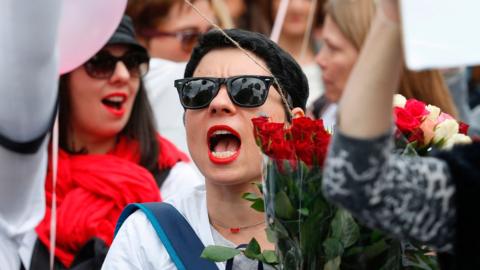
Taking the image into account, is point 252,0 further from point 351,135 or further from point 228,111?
point 351,135

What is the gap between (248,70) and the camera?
325cm

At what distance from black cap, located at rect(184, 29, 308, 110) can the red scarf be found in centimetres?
117

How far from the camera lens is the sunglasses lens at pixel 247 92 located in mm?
3158

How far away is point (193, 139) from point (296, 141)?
617 mm

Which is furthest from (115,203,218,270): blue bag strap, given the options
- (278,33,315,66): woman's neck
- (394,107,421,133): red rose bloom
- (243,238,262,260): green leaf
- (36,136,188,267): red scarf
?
(278,33,315,66): woman's neck

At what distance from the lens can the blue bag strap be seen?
3.00 m

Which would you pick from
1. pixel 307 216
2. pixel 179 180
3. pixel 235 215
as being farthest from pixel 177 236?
pixel 179 180

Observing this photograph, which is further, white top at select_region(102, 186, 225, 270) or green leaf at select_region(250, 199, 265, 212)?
white top at select_region(102, 186, 225, 270)

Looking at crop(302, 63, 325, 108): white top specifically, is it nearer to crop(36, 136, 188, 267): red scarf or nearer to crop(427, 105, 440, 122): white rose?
crop(36, 136, 188, 267): red scarf

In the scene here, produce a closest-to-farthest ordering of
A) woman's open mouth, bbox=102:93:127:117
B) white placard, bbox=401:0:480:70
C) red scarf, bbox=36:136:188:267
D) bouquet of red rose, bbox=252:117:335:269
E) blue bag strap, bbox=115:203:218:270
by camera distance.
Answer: white placard, bbox=401:0:480:70 < bouquet of red rose, bbox=252:117:335:269 < blue bag strap, bbox=115:203:218:270 < red scarf, bbox=36:136:188:267 < woman's open mouth, bbox=102:93:127:117

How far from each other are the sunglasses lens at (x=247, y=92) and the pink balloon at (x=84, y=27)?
0.89 metres

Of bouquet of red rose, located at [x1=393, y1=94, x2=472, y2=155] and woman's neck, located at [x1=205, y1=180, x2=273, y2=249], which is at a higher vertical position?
bouquet of red rose, located at [x1=393, y1=94, x2=472, y2=155]

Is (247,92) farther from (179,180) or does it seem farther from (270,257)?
(179,180)

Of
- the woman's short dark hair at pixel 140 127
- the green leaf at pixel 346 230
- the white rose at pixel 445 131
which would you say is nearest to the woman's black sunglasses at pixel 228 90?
the white rose at pixel 445 131
